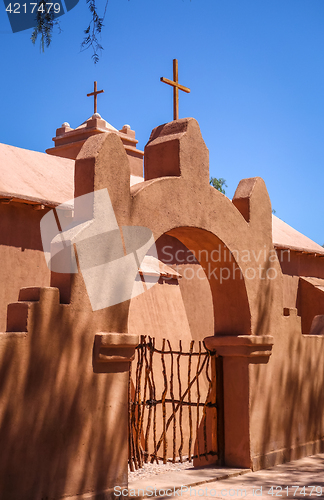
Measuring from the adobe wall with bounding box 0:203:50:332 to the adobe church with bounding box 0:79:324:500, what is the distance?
2 cm

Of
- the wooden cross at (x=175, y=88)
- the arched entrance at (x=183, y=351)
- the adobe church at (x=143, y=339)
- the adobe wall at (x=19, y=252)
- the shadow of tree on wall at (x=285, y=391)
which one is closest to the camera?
the adobe church at (x=143, y=339)


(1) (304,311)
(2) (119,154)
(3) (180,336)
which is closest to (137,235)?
(2) (119,154)

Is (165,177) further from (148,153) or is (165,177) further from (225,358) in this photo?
(225,358)

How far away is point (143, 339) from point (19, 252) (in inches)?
139

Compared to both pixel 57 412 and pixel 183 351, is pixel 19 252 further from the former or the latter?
pixel 57 412

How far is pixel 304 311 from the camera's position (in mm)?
15852

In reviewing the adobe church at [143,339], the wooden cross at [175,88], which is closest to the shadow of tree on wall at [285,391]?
the adobe church at [143,339]

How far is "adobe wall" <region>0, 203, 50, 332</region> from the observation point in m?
9.09

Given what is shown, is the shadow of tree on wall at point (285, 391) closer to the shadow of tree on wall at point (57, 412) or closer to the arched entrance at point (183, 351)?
the arched entrance at point (183, 351)

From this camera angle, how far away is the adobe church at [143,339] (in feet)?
15.0

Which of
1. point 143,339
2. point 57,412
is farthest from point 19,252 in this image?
point 57,412

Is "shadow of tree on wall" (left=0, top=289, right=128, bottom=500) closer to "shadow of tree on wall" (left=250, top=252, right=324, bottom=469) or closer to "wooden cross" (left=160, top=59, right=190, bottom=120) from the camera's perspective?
"shadow of tree on wall" (left=250, top=252, right=324, bottom=469)

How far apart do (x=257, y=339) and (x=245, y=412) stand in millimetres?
910

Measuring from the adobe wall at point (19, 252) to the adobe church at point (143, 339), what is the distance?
0.02 metres
